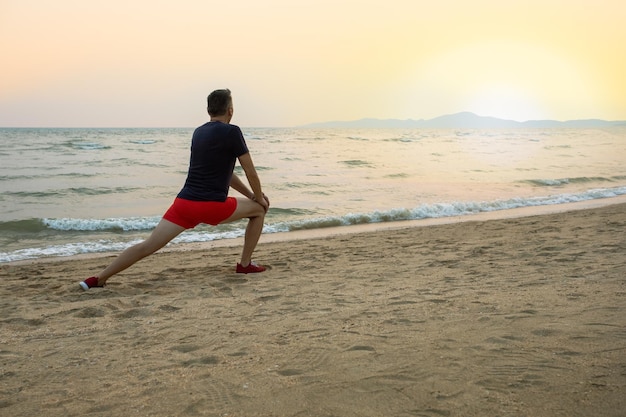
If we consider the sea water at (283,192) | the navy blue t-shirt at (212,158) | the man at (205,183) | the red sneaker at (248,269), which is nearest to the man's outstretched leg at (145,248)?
the man at (205,183)

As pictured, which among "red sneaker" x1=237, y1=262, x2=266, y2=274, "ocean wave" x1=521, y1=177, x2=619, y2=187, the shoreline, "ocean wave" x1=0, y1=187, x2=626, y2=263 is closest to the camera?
"red sneaker" x1=237, y1=262, x2=266, y2=274

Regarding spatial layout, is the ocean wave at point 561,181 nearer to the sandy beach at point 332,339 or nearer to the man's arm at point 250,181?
the sandy beach at point 332,339

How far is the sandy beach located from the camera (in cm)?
256

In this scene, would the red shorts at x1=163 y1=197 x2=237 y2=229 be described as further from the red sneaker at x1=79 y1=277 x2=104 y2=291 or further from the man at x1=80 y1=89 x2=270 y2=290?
the red sneaker at x1=79 y1=277 x2=104 y2=291

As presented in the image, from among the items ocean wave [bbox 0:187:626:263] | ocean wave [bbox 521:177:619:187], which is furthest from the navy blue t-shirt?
ocean wave [bbox 521:177:619:187]

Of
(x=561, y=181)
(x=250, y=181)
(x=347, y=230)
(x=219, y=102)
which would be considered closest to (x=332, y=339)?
(x=250, y=181)

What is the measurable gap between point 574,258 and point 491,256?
853 mm

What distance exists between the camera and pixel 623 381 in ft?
8.50

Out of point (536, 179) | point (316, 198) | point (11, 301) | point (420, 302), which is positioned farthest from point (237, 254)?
point (536, 179)

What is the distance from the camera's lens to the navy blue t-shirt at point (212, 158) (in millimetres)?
5086

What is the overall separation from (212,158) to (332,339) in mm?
2404

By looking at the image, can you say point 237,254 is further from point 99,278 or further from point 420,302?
point 420,302

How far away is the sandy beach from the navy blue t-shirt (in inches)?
35.5

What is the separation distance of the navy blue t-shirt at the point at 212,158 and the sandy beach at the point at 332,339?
0.90m
